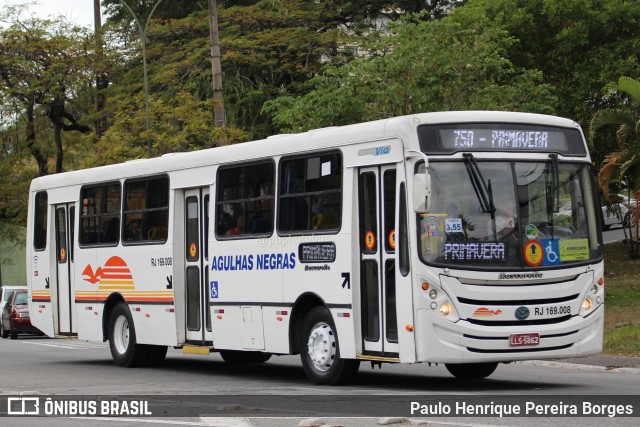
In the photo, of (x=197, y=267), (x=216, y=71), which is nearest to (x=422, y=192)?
(x=197, y=267)

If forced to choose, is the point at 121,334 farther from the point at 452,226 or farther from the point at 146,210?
the point at 452,226

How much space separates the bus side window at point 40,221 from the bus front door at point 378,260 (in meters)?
9.74

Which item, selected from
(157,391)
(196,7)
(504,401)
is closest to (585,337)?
(504,401)

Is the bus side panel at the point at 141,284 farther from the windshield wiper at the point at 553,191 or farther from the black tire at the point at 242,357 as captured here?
the windshield wiper at the point at 553,191

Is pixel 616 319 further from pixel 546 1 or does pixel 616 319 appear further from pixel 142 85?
pixel 142 85

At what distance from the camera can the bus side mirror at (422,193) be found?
13055mm

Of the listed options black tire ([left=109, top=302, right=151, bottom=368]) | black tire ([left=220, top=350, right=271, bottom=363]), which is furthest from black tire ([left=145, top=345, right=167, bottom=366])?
black tire ([left=220, top=350, right=271, bottom=363])

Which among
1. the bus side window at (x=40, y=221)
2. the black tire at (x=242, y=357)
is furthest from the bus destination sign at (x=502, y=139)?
the bus side window at (x=40, y=221)

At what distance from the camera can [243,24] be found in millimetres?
44688

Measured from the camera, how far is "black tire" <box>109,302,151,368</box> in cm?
1977

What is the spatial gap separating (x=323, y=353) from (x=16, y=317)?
2240cm

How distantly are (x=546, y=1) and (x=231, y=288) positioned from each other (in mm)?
19424

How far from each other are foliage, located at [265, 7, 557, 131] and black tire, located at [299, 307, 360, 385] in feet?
44.4

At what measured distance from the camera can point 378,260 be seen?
46.5ft
